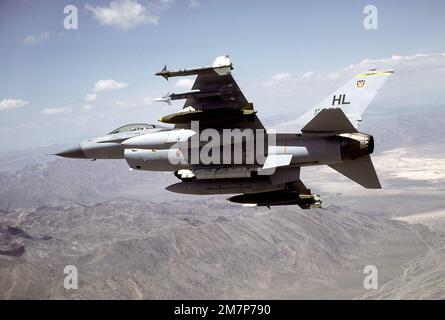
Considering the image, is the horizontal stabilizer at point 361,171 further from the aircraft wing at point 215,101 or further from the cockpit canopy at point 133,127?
the cockpit canopy at point 133,127

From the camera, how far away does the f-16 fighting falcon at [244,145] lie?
55.3ft

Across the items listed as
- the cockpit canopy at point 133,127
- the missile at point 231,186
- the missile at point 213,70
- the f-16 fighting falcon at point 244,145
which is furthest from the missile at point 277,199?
the missile at point 213,70

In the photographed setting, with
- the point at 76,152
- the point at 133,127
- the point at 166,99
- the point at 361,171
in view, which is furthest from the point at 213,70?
the point at 76,152

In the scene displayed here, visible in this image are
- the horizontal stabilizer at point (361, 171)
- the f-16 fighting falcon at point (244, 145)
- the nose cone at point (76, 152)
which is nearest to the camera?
the f-16 fighting falcon at point (244, 145)

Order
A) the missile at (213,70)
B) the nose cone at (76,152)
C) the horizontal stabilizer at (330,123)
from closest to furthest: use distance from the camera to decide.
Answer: the missile at (213,70)
the horizontal stabilizer at (330,123)
the nose cone at (76,152)

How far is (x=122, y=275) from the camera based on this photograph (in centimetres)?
15325

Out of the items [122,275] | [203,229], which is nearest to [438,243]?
[203,229]

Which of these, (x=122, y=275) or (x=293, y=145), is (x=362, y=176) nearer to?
(x=293, y=145)

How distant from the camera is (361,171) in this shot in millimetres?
18516

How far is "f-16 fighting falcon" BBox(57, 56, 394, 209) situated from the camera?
16.9m

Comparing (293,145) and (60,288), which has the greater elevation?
(293,145)

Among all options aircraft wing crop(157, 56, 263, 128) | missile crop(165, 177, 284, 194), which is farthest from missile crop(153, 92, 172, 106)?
missile crop(165, 177, 284, 194)

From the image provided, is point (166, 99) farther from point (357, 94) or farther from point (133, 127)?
point (357, 94)
